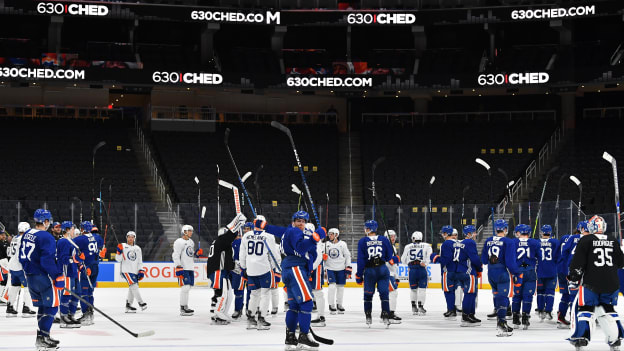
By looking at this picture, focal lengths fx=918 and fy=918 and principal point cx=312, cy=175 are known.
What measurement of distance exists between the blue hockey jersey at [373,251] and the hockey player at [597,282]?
453 cm

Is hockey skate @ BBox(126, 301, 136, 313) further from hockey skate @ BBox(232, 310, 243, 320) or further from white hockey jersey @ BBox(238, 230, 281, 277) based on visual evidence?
white hockey jersey @ BBox(238, 230, 281, 277)

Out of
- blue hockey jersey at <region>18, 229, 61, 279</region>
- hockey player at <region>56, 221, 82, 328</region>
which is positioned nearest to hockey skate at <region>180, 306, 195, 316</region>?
hockey player at <region>56, 221, 82, 328</region>

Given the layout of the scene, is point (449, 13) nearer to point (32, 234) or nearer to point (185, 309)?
point (185, 309)

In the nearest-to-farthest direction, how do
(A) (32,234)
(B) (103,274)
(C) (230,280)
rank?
(A) (32,234) → (C) (230,280) → (B) (103,274)

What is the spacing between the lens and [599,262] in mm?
12539

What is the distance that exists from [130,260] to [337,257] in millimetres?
4584

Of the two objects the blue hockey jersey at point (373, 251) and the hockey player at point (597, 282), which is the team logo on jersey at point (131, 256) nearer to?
the blue hockey jersey at point (373, 251)

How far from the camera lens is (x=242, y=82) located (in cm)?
3831

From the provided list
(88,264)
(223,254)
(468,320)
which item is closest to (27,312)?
(88,264)

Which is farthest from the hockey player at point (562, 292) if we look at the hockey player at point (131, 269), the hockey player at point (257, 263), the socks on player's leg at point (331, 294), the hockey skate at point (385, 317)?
the hockey player at point (131, 269)

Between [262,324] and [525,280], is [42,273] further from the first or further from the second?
[525,280]

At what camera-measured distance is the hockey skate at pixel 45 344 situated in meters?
12.7

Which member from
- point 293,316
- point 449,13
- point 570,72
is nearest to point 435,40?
point 449,13

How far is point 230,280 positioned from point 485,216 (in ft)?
48.1
